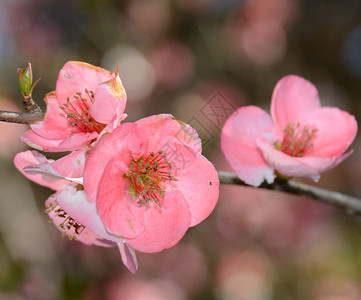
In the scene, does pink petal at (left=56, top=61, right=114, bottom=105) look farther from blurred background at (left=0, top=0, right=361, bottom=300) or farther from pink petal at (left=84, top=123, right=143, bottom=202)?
blurred background at (left=0, top=0, right=361, bottom=300)

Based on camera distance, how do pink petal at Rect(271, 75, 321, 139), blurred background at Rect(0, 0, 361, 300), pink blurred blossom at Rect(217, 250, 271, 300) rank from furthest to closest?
pink blurred blossom at Rect(217, 250, 271, 300)
blurred background at Rect(0, 0, 361, 300)
pink petal at Rect(271, 75, 321, 139)

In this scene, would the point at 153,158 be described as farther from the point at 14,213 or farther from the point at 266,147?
the point at 14,213

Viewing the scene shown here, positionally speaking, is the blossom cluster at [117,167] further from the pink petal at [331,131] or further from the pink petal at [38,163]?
the pink petal at [331,131]

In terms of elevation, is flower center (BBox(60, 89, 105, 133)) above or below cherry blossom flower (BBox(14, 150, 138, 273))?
above

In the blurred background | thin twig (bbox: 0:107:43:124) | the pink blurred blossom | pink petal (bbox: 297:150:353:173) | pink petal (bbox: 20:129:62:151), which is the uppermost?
thin twig (bbox: 0:107:43:124)

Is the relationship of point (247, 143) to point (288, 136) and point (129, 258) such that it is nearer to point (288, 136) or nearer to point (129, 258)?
point (288, 136)

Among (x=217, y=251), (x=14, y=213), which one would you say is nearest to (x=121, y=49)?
(x=14, y=213)

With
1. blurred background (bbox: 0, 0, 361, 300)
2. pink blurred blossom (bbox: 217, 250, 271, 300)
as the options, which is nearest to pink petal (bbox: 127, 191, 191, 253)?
blurred background (bbox: 0, 0, 361, 300)
